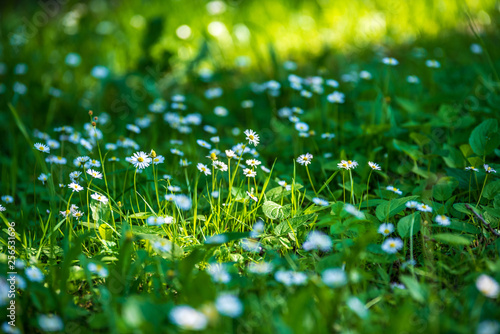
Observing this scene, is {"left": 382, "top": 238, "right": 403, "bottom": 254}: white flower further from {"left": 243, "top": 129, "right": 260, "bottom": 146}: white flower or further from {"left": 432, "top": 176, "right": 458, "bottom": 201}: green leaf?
{"left": 243, "top": 129, "right": 260, "bottom": 146}: white flower

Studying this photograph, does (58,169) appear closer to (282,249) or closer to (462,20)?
(282,249)

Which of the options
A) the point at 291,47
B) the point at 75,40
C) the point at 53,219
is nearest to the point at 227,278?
the point at 53,219

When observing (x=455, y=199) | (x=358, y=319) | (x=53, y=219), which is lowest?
(x=455, y=199)

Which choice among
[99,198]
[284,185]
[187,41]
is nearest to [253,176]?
[284,185]

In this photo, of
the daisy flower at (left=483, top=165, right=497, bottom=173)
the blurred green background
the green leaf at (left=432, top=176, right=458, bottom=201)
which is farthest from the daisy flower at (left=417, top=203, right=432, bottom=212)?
the blurred green background

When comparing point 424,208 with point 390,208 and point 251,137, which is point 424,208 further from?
point 251,137

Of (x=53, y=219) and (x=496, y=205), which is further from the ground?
(x=53, y=219)
